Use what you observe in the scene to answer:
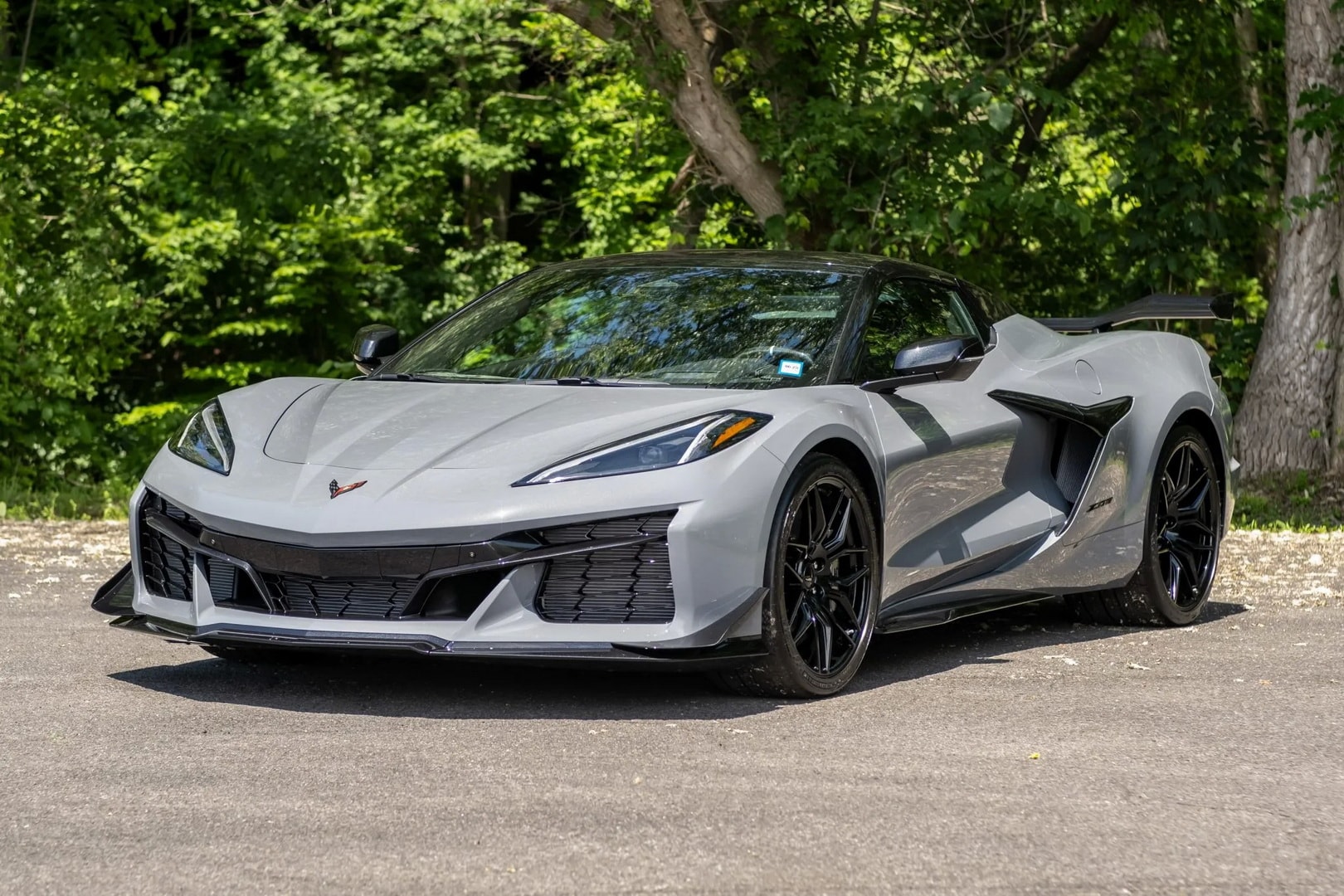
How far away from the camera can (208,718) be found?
514 cm

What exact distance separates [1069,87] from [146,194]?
909 cm

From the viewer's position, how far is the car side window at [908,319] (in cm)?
622

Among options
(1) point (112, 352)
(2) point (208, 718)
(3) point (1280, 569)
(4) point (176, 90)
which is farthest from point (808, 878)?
(4) point (176, 90)

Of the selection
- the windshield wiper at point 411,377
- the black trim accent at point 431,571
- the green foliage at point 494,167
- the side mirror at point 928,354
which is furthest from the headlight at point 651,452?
the green foliage at point 494,167

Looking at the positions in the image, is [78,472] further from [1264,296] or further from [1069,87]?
[1264,296]

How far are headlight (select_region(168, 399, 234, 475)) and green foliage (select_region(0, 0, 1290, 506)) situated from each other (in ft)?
27.7

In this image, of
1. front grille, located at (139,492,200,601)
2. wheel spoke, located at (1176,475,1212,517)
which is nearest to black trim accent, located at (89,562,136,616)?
front grille, located at (139,492,200,601)

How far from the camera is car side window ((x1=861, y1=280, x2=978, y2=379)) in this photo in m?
6.22

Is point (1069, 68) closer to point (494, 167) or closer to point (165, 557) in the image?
point (494, 167)

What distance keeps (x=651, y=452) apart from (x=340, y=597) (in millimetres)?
941

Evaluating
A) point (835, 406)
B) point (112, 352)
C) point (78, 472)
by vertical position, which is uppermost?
point (835, 406)

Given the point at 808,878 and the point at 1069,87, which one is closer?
the point at 808,878

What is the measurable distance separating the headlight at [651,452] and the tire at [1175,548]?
2.59 metres

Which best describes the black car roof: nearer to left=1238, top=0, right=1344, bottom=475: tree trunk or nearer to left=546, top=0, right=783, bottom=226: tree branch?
left=1238, top=0, right=1344, bottom=475: tree trunk
